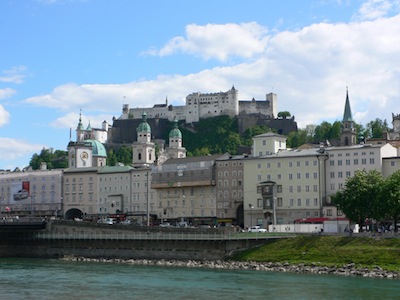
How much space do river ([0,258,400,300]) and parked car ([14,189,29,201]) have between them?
214 feet

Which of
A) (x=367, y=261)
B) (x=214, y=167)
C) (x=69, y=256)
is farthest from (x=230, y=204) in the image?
(x=367, y=261)

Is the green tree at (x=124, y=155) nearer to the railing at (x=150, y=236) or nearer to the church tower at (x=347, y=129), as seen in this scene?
the church tower at (x=347, y=129)

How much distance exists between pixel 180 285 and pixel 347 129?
3279 inches

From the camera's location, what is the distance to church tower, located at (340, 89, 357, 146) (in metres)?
129

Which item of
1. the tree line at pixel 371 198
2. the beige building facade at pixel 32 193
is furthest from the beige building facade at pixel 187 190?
the tree line at pixel 371 198

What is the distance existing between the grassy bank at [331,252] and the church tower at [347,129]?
5709 cm

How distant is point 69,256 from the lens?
286 ft

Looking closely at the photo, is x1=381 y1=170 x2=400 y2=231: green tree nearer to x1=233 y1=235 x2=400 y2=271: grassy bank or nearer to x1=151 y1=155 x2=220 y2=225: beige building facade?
x1=233 y1=235 x2=400 y2=271: grassy bank

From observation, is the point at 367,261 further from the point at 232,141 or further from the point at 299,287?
the point at 232,141

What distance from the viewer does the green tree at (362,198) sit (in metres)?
75.4

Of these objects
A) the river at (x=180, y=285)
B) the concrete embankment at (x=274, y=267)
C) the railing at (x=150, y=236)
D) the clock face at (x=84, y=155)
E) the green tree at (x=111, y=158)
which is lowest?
the river at (x=180, y=285)

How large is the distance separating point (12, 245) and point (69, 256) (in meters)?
11.1

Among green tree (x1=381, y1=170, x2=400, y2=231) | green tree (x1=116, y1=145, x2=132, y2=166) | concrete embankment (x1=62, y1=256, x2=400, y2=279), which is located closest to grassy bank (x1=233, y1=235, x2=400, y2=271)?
concrete embankment (x1=62, y1=256, x2=400, y2=279)

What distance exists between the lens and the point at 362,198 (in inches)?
3000
